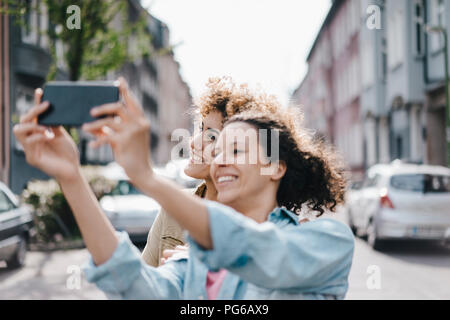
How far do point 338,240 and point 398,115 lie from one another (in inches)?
990

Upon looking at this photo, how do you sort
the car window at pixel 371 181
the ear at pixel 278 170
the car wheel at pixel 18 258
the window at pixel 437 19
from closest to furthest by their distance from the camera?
the ear at pixel 278 170 → the car wheel at pixel 18 258 → the car window at pixel 371 181 → the window at pixel 437 19

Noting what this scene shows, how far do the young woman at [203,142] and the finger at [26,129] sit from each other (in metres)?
1.23

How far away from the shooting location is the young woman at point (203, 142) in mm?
2562

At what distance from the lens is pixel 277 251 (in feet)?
4.68

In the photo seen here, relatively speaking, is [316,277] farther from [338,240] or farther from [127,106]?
[127,106]

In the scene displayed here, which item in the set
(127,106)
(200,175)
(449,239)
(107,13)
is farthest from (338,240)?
(107,13)

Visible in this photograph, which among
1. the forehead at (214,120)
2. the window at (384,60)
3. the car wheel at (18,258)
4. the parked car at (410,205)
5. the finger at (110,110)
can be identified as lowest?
the car wheel at (18,258)

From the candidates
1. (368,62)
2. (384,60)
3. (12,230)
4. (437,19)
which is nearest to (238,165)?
(12,230)

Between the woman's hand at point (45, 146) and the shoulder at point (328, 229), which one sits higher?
the woman's hand at point (45, 146)

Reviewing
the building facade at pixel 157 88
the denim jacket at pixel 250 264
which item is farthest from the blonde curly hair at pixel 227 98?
the building facade at pixel 157 88

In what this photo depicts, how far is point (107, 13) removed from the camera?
15789 mm

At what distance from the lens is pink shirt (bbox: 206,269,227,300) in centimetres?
179

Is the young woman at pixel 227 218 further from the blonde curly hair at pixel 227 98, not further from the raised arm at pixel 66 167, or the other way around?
the blonde curly hair at pixel 227 98

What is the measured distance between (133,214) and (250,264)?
11.8 metres
